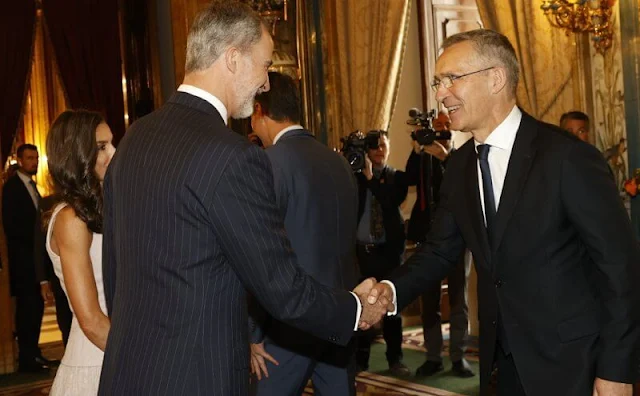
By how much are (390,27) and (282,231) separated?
639 centimetres

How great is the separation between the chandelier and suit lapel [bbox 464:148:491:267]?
359cm

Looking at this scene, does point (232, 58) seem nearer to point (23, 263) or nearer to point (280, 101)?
point (280, 101)

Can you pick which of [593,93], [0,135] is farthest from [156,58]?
[593,93]

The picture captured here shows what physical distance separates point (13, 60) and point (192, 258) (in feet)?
26.8

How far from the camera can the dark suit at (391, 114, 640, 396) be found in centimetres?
240

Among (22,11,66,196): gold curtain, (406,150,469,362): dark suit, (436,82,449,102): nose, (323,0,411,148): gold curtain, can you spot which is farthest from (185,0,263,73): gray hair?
(22,11,66,196): gold curtain

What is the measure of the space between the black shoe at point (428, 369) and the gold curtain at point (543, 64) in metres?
1.94

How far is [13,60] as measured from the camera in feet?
31.2

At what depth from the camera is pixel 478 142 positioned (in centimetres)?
274

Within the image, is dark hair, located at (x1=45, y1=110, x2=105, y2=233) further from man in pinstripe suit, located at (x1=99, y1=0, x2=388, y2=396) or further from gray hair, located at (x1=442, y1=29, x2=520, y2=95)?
gray hair, located at (x1=442, y1=29, x2=520, y2=95)

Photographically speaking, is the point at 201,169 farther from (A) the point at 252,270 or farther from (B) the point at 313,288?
(B) the point at 313,288

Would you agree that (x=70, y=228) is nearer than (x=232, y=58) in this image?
No

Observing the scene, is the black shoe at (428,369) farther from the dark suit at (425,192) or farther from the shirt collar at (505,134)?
the shirt collar at (505,134)

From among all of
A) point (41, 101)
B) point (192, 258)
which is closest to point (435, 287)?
point (192, 258)
